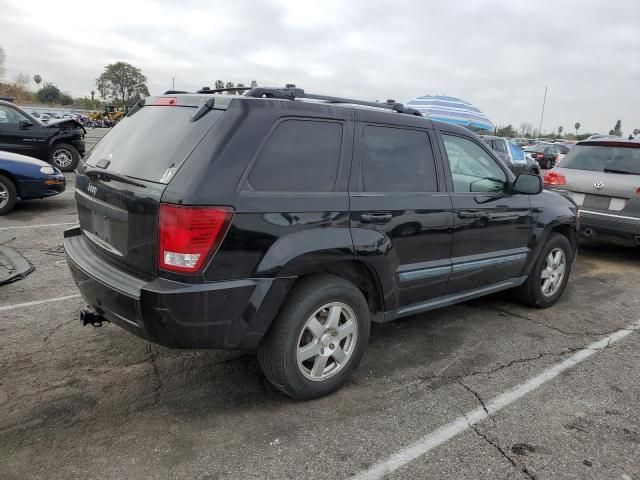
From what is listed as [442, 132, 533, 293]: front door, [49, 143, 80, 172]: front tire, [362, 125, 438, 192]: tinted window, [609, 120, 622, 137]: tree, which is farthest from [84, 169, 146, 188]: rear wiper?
[609, 120, 622, 137]: tree

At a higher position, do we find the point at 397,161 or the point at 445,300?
the point at 397,161

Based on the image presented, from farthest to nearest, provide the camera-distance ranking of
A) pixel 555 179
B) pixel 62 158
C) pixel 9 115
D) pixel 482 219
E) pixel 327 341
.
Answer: pixel 62 158, pixel 9 115, pixel 555 179, pixel 482 219, pixel 327 341

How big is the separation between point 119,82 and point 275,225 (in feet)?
321

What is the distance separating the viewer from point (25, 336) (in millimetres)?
3791

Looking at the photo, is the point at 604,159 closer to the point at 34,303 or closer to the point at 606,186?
the point at 606,186

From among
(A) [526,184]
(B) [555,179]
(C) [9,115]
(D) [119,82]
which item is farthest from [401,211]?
(D) [119,82]

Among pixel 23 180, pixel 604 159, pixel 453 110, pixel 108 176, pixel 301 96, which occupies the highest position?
pixel 453 110

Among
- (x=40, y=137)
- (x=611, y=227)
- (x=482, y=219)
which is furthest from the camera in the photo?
(x=40, y=137)

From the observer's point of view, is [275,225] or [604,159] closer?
[275,225]

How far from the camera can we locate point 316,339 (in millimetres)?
3047

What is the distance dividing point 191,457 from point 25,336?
203 cm

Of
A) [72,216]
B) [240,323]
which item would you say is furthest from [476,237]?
[72,216]

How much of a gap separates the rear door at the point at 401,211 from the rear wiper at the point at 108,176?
1301 mm

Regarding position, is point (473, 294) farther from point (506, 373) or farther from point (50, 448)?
point (50, 448)
